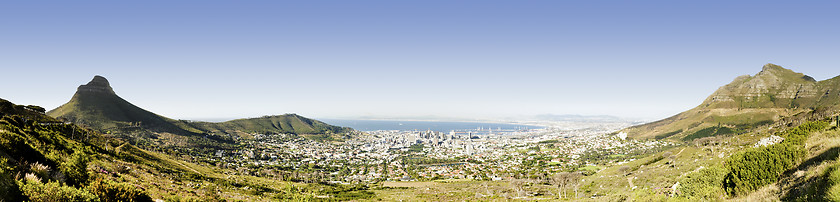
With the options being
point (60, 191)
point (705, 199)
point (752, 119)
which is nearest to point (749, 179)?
point (705, 199)

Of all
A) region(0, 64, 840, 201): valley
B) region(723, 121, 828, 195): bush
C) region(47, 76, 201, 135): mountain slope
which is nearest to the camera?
region(0, 64, 840, 201): valley

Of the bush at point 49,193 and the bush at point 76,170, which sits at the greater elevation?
the bush at point 49,193

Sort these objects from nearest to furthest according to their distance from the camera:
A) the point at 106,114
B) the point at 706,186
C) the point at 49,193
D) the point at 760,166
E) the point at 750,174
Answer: the point at 49,193, the point at 760,166, the point at 750,174, the point at 706,186, the point at 106,114

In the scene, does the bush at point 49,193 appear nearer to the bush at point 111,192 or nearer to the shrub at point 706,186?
the bush at point 111,192

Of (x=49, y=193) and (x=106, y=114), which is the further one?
(x=106, y=114)

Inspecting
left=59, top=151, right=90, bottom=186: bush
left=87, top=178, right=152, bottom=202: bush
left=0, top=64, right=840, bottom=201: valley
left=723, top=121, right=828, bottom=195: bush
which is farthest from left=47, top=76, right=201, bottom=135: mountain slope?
left=723, top=121, right=828, bottom=195: bush

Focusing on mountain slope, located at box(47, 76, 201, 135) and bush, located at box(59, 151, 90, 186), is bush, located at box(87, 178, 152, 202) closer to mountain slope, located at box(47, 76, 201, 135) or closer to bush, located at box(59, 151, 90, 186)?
bush, located at box(59, 151, 90, 186)

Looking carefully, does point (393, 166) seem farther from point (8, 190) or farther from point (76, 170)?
point (8, 190)

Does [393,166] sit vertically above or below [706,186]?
below

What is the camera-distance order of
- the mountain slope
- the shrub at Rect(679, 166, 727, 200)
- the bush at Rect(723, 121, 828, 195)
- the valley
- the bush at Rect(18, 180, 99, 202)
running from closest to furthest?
the bush at Rect(18, 180, 99, 202) → the valley → the bush at Rect(723, 121, 828, 195) → the shrub at Rect(679, 166, 727, 200) → the mountain slope

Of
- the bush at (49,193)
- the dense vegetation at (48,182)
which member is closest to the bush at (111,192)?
the dense vegetation at (48,182)

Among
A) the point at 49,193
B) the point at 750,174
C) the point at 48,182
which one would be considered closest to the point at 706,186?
the point at 750,174

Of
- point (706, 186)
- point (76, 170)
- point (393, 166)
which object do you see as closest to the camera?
point (76, 170)
